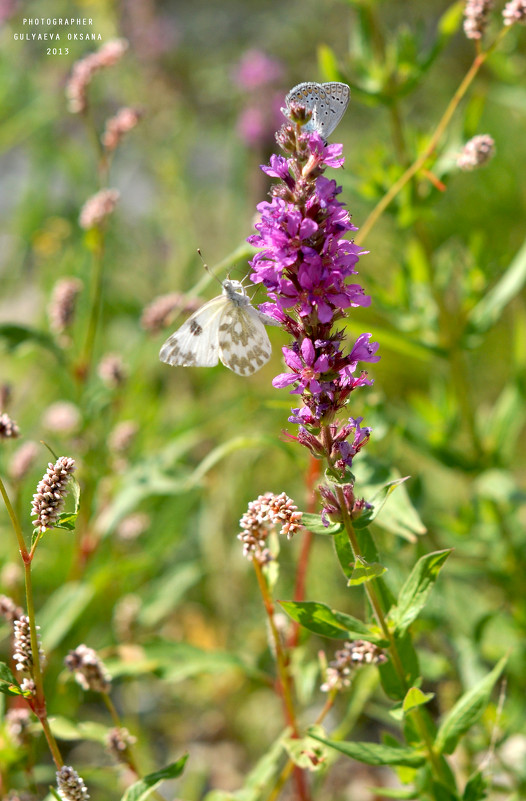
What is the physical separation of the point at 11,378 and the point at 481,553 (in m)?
1.61

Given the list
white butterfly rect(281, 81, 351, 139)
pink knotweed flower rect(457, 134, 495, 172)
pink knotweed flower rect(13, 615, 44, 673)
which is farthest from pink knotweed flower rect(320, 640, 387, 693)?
pink knotweed flower rect(457, 134, 495, 172)

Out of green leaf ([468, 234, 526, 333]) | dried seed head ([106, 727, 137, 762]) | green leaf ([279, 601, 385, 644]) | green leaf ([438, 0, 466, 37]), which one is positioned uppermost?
green leaf ([438, 0, 466, 37])

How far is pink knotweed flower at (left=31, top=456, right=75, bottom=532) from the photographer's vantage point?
2.73 feet

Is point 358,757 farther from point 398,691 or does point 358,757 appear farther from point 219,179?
point 219,179

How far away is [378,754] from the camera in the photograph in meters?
1.00

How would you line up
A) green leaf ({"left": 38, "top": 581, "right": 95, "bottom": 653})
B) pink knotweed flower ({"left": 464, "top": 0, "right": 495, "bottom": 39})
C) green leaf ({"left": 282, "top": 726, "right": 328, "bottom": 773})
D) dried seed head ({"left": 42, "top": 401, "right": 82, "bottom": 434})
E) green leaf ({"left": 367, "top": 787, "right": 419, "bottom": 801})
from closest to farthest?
green leaf ({"left": 282, "top": 726, "right": 328, "bottom": 773}), green leaf ({"left": 367, "top": 787, "right": 419, "bottom": 801}), pink knotweed flower ({"left": 464, "top": 0, "right": 495, "bottom": 39}), green leaf ({"left": 38, "top": 581, "right": 95, "bottom": 653}), dried seed head ({"left": 42, "top": 401, "right": 82, "bottom": 434})

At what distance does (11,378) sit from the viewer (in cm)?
255

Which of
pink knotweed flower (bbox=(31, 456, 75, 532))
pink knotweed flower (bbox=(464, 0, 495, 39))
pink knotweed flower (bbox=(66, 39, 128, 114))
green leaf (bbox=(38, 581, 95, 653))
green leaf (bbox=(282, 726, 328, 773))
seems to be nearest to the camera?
pink knotweed flower (bbox=(31, 456, 75, 532))

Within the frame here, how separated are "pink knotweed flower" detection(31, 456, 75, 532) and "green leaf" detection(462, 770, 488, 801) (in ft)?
2.28

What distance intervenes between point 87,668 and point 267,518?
0.40 metres

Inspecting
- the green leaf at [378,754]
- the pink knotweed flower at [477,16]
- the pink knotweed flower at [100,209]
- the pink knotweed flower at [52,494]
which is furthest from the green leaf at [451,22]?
the green leaf at [378,754]

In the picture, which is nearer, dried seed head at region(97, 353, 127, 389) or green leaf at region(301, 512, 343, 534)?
green leaf at region(301, 512, 343, 534)

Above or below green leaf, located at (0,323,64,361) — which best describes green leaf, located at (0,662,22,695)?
below

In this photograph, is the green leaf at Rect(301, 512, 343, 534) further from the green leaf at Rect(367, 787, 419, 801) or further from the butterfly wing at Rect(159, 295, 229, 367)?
the green leaf at Rect(367, 787, 419, 801)
